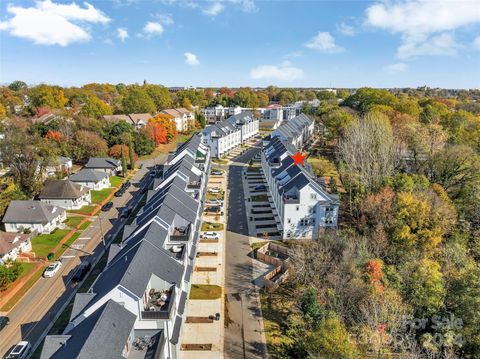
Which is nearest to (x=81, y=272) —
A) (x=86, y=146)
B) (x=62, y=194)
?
(x=62, y=194)

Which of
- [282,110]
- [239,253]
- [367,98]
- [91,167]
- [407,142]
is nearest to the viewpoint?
[239,253]

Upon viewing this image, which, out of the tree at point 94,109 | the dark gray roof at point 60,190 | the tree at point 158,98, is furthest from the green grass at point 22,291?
the tree at point 158,98

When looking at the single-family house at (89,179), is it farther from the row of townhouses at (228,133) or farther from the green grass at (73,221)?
the row of townhouses at (228,133)

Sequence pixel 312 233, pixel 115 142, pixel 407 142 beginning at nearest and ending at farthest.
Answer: pixel 312 233 < pixel 407 142 < pixel 115 142

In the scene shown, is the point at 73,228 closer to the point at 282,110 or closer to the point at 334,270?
the point at 334,270

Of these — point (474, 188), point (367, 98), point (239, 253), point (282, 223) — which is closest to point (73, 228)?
point (239, 253)

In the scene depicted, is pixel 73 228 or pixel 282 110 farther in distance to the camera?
pixel 282 110

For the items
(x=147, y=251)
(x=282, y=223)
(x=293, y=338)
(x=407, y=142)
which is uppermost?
(x=407, y=142)
